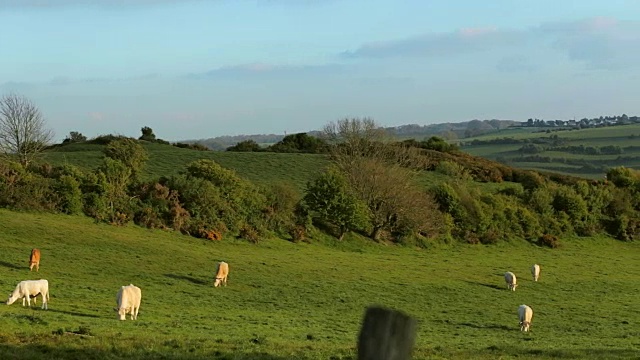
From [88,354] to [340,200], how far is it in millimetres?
42829

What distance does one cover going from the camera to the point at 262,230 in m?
51.5

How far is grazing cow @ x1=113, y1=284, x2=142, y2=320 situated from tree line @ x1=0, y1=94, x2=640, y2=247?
25338mm

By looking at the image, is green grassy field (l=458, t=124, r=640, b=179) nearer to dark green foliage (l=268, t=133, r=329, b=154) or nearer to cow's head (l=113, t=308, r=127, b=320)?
dark green foliage (l=268, t=133, r=329, b=154)

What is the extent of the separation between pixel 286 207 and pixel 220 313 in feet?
94.5

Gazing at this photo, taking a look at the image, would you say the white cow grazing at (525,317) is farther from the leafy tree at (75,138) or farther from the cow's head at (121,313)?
the leafy tree at (75,138)

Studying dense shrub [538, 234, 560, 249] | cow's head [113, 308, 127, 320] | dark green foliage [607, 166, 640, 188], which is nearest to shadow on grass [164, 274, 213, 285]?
cow's head [113, 308, 127, 320]

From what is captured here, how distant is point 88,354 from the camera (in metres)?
13.1

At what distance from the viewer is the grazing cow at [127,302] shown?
73.0 feet

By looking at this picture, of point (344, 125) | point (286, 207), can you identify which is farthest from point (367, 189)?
point (344, 125)

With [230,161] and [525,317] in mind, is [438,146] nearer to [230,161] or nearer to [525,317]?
[230,161]

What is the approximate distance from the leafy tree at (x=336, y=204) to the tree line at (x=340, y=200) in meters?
0.08

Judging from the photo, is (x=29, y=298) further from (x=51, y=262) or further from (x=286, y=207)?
(x=286, y=207)

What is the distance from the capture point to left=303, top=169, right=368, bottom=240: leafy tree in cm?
5491

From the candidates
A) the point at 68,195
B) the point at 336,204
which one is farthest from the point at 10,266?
the point at 336,204
